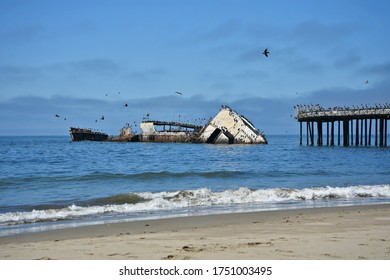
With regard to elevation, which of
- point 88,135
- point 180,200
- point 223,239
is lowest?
point 180,200

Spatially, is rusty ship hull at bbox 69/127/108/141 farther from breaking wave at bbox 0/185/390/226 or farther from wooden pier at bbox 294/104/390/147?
breaking wave at bbox 0/185/390/226

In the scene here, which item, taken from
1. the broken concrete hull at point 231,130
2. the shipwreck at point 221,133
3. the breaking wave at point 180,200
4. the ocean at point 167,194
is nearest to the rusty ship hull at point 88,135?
the shipwreck at point 221,133

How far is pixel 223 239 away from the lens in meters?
8.86

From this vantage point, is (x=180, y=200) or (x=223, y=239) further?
(x=180, y=200)

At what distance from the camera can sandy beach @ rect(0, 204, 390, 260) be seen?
23.6ft

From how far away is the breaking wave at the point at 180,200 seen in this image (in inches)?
557

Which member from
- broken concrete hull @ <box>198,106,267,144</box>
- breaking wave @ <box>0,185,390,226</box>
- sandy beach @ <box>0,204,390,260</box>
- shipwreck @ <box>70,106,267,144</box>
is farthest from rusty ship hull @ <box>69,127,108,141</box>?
sandy beach @ <box>0,204,390,260</box>

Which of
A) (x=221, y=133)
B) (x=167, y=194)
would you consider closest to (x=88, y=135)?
(x=221, y=133)

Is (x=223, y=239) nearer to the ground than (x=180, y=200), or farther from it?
farther from it

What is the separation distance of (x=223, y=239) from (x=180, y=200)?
28.4ft

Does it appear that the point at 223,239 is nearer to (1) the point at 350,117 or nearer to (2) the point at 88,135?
(1) the point at 350,117

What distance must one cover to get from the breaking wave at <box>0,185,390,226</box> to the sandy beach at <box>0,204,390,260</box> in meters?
2.70

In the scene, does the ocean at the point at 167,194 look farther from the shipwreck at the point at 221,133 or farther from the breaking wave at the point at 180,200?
the shipwreck at the point at 221,133

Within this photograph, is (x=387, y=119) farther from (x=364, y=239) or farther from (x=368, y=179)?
(x=364, y=239)
